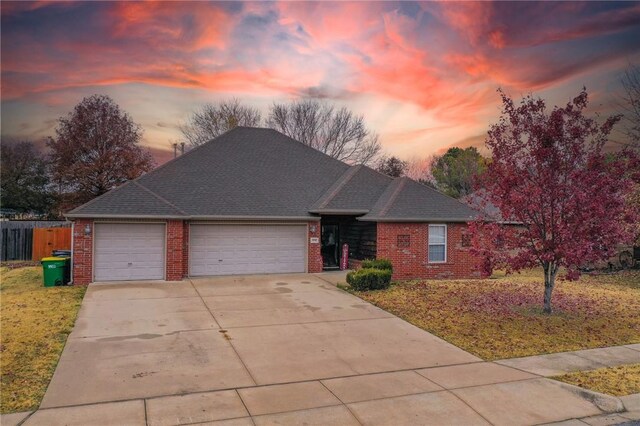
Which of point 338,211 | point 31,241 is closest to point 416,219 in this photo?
point 338,211

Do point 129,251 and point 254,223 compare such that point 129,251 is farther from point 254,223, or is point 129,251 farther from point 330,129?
point 330,129

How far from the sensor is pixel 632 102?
73.8 ft

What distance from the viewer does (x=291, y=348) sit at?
883 centimetres

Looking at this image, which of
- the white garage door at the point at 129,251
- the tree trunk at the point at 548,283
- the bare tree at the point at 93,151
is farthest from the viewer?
the bare tree at the point at 93,151

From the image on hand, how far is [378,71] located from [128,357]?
57.5 feet

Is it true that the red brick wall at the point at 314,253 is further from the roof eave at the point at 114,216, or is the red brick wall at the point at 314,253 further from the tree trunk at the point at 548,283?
the tree trunk at the point at 548,283

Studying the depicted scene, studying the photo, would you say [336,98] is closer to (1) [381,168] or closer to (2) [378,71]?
(1) [381,168]

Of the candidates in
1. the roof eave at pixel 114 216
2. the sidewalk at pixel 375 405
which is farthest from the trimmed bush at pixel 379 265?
the sidewalk at pixel 375 405

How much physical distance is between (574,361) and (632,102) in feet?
63.9

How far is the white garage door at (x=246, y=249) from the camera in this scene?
696 inches

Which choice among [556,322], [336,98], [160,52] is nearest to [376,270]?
[556,322]

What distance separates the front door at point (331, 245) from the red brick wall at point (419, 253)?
349 centimetres

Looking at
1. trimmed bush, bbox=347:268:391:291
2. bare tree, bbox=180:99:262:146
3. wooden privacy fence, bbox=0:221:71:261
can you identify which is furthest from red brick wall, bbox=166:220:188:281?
bare tree, bbox=180:99:262:146

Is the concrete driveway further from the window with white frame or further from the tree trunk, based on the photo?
the window with white frame
